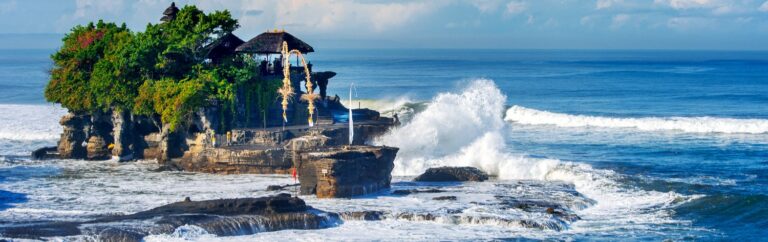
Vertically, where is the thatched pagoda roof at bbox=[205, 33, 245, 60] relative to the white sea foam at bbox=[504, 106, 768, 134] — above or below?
above

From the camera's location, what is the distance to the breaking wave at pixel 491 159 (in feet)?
128

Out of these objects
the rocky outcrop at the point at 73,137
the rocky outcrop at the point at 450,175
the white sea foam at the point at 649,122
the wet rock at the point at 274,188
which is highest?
the white sea foam at the point at 649,122

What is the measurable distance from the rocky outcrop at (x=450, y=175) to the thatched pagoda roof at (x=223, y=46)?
1255 cm

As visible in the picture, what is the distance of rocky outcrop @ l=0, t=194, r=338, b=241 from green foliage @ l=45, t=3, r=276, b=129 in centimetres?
Result: 1287

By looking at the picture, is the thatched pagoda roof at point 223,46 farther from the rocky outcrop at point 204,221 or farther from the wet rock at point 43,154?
the rocky outcrop at point 204,221

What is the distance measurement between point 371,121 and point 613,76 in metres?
76.8

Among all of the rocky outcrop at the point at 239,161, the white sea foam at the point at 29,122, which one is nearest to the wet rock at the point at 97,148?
the rocky outcrop at the point at 239,161

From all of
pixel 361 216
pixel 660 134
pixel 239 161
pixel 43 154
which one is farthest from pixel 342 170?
pixel 660 134

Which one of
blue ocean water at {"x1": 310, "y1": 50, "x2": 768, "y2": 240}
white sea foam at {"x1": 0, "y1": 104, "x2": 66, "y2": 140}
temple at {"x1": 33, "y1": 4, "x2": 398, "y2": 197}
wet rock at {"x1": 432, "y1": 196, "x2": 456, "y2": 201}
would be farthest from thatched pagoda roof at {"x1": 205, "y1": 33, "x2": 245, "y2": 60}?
wet rock at {"x1": 432, "y1": 196, "x2": 456, "y2": 201}

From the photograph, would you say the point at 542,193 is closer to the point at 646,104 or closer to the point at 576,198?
the point at 576,198

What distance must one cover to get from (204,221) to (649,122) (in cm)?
3889

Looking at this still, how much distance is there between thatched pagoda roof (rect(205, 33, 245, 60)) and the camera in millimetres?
52647

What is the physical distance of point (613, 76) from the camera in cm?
12575

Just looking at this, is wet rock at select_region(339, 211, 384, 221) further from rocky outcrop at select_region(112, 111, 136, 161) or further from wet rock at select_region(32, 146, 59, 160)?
wet rock at select_region(32, 146, 59, 160)
